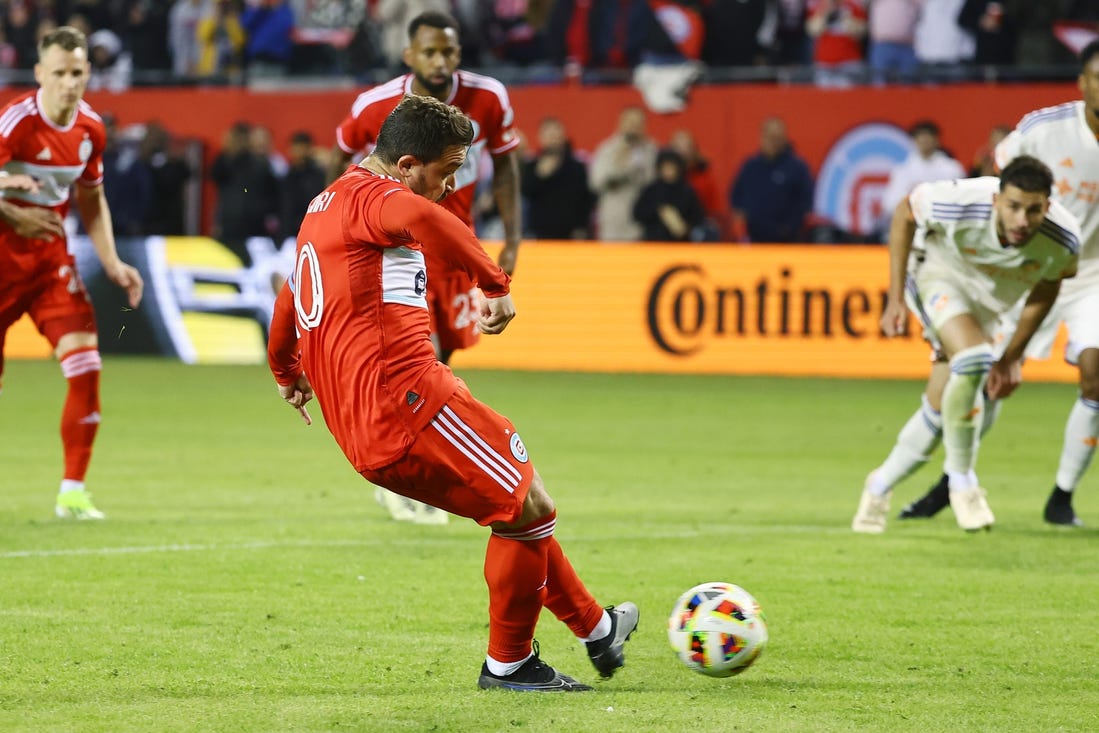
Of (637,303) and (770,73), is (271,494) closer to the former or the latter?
(637,303)

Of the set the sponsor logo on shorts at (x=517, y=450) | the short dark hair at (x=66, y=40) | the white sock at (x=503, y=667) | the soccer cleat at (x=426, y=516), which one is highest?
the short dark hair at (x=66, y=40)

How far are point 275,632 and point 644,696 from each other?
1573mm

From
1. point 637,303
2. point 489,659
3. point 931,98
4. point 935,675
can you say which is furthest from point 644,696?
point 931,98

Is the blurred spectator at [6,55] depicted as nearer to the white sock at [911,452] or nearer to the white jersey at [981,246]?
the white jersey at [981,246]

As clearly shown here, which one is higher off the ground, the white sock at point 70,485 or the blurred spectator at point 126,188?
the white sock at point 70,485

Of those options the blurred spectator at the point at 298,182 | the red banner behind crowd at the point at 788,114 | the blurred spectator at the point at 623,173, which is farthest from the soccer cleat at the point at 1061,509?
the blurred spectator at the point at 298,182

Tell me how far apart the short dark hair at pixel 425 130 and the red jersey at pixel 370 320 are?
4.5 inches

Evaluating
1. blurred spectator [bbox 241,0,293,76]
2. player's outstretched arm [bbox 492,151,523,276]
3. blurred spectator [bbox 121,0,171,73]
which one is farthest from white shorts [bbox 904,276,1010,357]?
blurred spectator [bbox 121,0,171,73]

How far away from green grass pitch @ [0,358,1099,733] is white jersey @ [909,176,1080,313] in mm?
1261

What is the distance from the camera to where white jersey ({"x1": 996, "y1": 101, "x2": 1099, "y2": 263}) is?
9.77 meters

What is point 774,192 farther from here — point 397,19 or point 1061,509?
point 1061,509

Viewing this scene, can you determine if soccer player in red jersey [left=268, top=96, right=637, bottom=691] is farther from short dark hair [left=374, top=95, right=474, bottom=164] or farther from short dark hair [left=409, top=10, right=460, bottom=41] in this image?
short dark hair [left=409, top=10, right=460, bottom=41]

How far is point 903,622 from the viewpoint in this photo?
6.91m

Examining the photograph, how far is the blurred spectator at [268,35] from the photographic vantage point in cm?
2133
